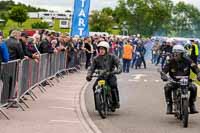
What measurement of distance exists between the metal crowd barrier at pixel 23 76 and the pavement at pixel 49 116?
0.29 meters

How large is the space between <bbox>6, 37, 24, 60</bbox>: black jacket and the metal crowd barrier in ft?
0.70

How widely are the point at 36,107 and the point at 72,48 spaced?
50.4 ft

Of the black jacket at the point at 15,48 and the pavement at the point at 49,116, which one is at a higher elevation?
the black jacket at the point at 15,48

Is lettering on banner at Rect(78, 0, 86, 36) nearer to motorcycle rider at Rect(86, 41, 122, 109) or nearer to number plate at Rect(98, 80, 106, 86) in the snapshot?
motorcycle rider at Rect(86, 41, 122, 109)

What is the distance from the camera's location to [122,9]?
103 metres

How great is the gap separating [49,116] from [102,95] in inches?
50.5

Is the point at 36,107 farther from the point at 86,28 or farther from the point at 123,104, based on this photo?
the point at 86,28

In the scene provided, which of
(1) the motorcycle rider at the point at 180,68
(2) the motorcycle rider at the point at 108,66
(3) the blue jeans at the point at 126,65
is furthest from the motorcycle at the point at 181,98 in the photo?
→ (3) the blue jeans at the point at 126,65

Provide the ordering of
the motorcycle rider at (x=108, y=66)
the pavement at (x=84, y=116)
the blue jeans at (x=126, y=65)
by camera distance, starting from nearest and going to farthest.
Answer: the pavement at (x=84, y=116)
the motorcycle rider at (x=108, y=66)
the blue jeans at (x=126, y=65)

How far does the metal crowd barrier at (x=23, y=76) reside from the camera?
1279 centimetres

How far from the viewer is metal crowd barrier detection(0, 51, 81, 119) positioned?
41.9ft

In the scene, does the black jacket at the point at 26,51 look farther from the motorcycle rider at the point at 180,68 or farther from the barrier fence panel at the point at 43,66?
the motorcycle rider at the point at 180,68

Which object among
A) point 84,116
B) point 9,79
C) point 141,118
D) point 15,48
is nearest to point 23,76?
point 15,48

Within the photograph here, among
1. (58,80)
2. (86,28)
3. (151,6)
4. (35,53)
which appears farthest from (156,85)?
(151,6)
